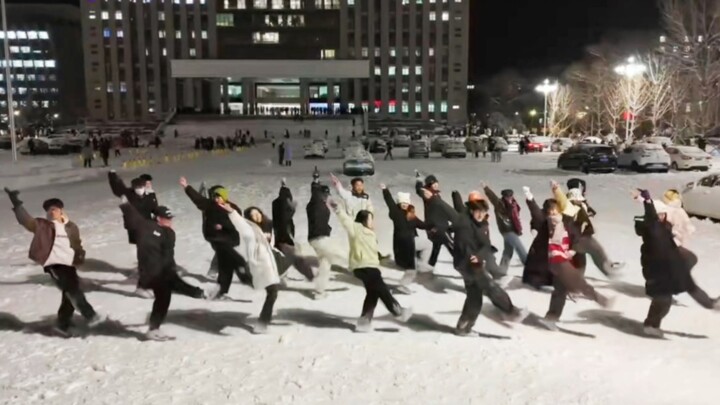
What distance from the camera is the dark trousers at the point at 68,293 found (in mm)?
7215

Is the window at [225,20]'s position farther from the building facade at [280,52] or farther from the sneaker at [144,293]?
the sneaker at [144,293]

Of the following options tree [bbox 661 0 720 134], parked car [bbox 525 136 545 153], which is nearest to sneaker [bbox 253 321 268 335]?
tree [bbox 661 0 720 134]

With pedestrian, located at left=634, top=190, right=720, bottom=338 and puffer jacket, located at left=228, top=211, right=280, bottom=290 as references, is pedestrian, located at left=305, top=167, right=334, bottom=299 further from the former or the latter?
pedestrian, located at left=634, top=190, right=720, bottom=338

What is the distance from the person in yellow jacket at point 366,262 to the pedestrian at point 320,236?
1.51 m

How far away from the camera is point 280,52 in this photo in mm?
111750

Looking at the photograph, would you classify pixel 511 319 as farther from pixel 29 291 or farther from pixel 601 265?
pixel 29 291

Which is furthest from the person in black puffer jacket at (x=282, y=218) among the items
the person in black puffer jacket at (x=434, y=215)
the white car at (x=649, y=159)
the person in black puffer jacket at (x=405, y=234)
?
the white car at (x=649, y=159)

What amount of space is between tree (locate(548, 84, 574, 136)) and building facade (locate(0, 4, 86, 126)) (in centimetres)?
9187

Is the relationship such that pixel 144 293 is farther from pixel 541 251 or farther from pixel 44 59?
pixel 44 59

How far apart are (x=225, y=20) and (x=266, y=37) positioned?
8165 mm

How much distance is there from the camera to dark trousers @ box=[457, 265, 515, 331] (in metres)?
7.06

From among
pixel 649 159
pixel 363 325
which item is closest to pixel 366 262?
pixel 363 325

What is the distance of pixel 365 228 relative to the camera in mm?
7285

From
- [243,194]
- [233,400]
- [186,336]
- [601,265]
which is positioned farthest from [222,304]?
[243,194]
